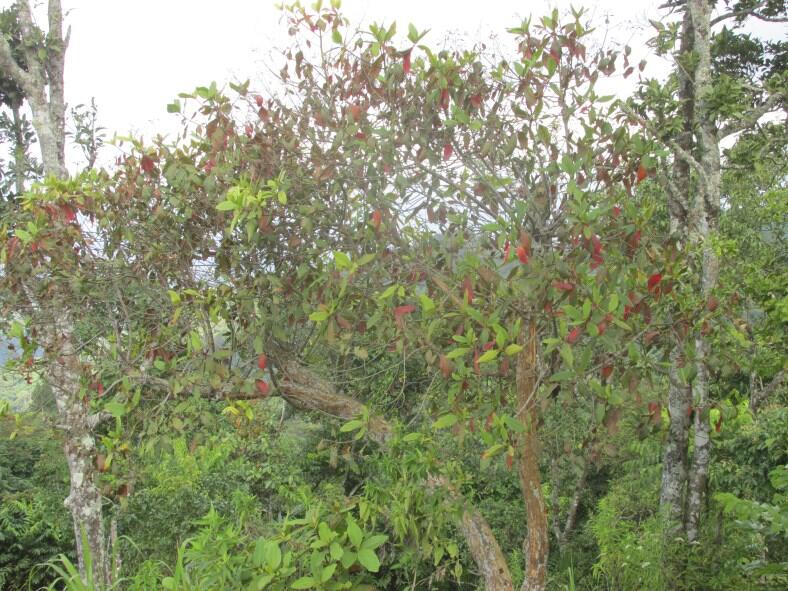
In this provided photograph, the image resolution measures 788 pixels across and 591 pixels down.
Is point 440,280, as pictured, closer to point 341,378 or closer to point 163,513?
point 341,378

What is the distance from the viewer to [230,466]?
415 inches

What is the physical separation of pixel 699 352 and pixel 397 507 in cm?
328

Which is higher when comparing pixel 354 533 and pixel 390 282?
pixel 390 282

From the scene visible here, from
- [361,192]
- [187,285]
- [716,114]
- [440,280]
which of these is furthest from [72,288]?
[716,114]

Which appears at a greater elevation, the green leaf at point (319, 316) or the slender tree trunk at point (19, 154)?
the slender tree trunk at point (19, 154)

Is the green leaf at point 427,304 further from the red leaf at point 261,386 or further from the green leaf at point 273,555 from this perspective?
the green leaf at point 273,555

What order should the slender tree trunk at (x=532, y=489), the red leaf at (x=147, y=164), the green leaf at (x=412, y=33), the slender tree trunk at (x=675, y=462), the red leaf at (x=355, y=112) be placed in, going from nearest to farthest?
1. the green leaf at (x=412, y=33)
2. the red leaf at (x=355, y=112)
3. the slender tree trunk at (x=532, y=489)
4. the red leaf at (x=147, y=164)
5. the slender tree trunk at (x=675, y=462)

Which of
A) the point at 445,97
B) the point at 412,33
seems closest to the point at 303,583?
the point at 445,97

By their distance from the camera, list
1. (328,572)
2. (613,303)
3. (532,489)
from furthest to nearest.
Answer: (532,489), (328,572), (613,303)

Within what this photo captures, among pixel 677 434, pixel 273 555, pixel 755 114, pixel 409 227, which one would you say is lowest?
pixel 273 555

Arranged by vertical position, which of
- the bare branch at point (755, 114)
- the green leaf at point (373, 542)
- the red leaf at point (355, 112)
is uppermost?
the bare branch at point (755, 114)

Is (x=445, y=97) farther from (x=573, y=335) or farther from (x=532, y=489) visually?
(x=532, y=489)

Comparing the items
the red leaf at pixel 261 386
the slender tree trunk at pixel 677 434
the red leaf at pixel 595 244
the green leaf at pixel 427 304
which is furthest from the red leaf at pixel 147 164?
the slender tree trunk at pixel 677 434

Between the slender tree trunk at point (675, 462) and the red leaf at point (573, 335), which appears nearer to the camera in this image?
the red leaf at point (573, 335)
